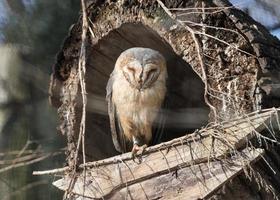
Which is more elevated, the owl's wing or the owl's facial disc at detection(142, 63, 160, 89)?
the owl's facial disc at detection(142, 63, 160, 89)

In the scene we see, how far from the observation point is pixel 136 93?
3.42m

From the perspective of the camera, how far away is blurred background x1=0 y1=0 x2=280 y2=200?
404 cm

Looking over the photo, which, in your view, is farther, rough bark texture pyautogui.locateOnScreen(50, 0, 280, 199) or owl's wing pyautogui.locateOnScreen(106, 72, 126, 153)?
owl's wing pyautogui.locateOnScreen(106, 72, 126, 153)

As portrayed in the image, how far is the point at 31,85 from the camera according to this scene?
414cm

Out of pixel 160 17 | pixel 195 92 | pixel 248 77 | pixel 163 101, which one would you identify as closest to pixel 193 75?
pixel 195 92

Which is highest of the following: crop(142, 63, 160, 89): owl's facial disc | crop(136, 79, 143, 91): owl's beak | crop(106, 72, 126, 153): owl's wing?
crop(142, 63, 160, 89): owl's facial disc

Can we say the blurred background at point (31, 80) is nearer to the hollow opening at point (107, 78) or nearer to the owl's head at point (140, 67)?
the hollow opening at point (107, 78)

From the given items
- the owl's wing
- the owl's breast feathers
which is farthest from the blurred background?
the owl's breast feathers

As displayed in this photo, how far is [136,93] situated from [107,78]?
37 centimetres

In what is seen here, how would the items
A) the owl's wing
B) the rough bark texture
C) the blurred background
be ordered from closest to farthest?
the rough bark texture < the owl's wing < the blurred background

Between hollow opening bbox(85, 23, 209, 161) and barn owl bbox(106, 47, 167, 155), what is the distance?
0.10 metres

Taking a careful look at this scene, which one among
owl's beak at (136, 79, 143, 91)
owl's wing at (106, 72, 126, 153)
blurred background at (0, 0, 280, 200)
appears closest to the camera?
owl's beak at (136, 79, 143, 91)

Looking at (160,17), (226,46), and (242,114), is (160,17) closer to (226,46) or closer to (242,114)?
(226,46)

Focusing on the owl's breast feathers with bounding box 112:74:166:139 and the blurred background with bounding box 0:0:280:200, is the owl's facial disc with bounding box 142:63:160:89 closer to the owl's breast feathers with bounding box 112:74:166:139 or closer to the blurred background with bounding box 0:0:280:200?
the owl's breast feathers with bounding box 112:74:166:139
